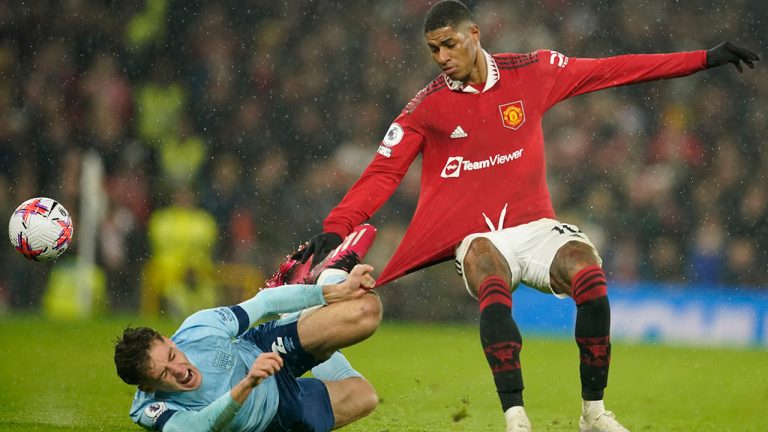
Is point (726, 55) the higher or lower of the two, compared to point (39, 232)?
higher

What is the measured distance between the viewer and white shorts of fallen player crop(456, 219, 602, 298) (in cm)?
555

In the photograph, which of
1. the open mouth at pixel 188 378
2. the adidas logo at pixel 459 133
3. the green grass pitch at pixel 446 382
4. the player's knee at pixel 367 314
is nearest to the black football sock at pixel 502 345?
the player's knee at pixel 367 314

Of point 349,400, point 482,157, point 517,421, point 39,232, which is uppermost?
point 482,157

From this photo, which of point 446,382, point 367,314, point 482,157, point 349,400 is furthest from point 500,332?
point 446,382

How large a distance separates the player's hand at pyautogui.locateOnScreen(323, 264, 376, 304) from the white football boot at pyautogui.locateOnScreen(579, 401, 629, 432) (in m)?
1.15

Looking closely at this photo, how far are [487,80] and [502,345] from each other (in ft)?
4.85

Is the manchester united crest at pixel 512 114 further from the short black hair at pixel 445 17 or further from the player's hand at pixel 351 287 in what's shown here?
the player's hand at pixel 351 287

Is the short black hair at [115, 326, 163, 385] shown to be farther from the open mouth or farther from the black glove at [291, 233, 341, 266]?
the black glove at [291, 233, 341, 266]

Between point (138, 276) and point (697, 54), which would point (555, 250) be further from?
point (138, 276)

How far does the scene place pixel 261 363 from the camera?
454cm

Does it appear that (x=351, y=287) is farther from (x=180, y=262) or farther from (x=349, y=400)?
(x=180, y=262)

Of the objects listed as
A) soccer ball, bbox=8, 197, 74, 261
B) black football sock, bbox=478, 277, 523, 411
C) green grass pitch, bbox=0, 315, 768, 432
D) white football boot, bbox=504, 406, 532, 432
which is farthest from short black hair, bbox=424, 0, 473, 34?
soccer ball, bbox=8, 197, 74, 261

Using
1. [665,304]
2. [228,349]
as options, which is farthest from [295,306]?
[665,304]

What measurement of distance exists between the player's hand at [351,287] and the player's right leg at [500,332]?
0.50 meters
